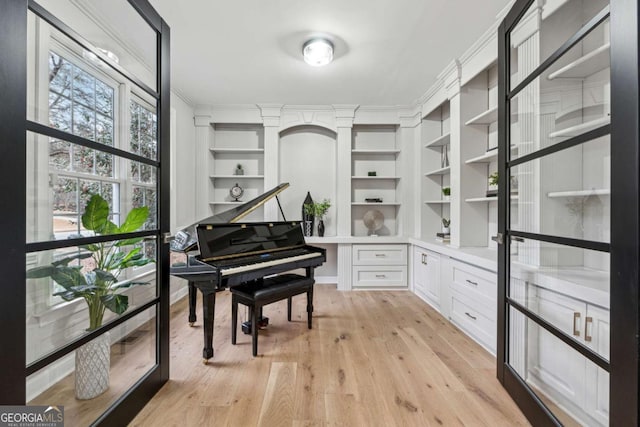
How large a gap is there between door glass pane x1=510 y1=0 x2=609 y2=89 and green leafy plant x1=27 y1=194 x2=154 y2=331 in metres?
2.33

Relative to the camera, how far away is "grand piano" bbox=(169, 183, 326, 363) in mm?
2027

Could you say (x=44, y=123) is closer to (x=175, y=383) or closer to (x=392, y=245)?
(x=175, y=383)

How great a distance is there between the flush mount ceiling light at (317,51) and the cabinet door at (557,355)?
91.8 inches

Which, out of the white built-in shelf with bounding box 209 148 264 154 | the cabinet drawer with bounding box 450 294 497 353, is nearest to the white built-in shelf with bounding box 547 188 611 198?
the cabinet drawer with bounding box 450 294 497 353

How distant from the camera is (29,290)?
95 cm

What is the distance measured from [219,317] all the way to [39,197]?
225 centimetres

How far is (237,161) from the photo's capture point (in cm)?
429

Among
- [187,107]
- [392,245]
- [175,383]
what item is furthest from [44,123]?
[392,245]

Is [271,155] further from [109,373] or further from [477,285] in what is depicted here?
[109,373]

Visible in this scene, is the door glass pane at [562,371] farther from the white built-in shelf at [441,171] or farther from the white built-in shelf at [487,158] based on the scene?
the white built-in shelf at [441,171]

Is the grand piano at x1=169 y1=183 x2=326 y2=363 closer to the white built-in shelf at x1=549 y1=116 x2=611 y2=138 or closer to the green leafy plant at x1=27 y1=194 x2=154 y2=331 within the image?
the green leafy plant at x1=27 y1=194 x2=154 y2=331

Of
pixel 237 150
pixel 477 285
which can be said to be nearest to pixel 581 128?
pixel 477 285

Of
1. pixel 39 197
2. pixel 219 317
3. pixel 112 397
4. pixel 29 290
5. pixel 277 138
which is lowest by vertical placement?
pixel 219 317

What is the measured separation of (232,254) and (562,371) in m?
2.17
